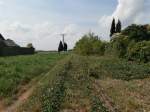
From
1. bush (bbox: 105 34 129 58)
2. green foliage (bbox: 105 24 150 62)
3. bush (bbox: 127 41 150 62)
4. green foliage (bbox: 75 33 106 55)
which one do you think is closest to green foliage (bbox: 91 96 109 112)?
bush (bbox: 127 41 150 62)

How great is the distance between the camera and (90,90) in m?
16.5

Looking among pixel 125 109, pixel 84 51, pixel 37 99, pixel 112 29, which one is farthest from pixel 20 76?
pixel 112 29

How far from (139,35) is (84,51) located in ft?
107

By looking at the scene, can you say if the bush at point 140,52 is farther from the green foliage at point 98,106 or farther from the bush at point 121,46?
the green foliage at point 98,106

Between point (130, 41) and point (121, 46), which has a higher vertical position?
point (130, 41)

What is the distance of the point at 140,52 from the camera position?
1491 inches

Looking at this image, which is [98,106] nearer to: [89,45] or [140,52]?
[140,52]

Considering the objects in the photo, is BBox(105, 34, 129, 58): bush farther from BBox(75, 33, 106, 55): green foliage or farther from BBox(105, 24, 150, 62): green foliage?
BBox(75, 33, 106, 55): green foliage

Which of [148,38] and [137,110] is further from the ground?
[148,38]

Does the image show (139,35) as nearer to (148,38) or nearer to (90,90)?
(148,38)

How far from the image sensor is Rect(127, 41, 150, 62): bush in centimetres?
3691

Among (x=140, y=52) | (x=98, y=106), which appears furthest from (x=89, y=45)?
(x=98, y=106)

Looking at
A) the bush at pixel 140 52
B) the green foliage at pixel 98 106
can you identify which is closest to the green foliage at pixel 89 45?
the bush at pixel 140 52

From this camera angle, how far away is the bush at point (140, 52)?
1453 inches
